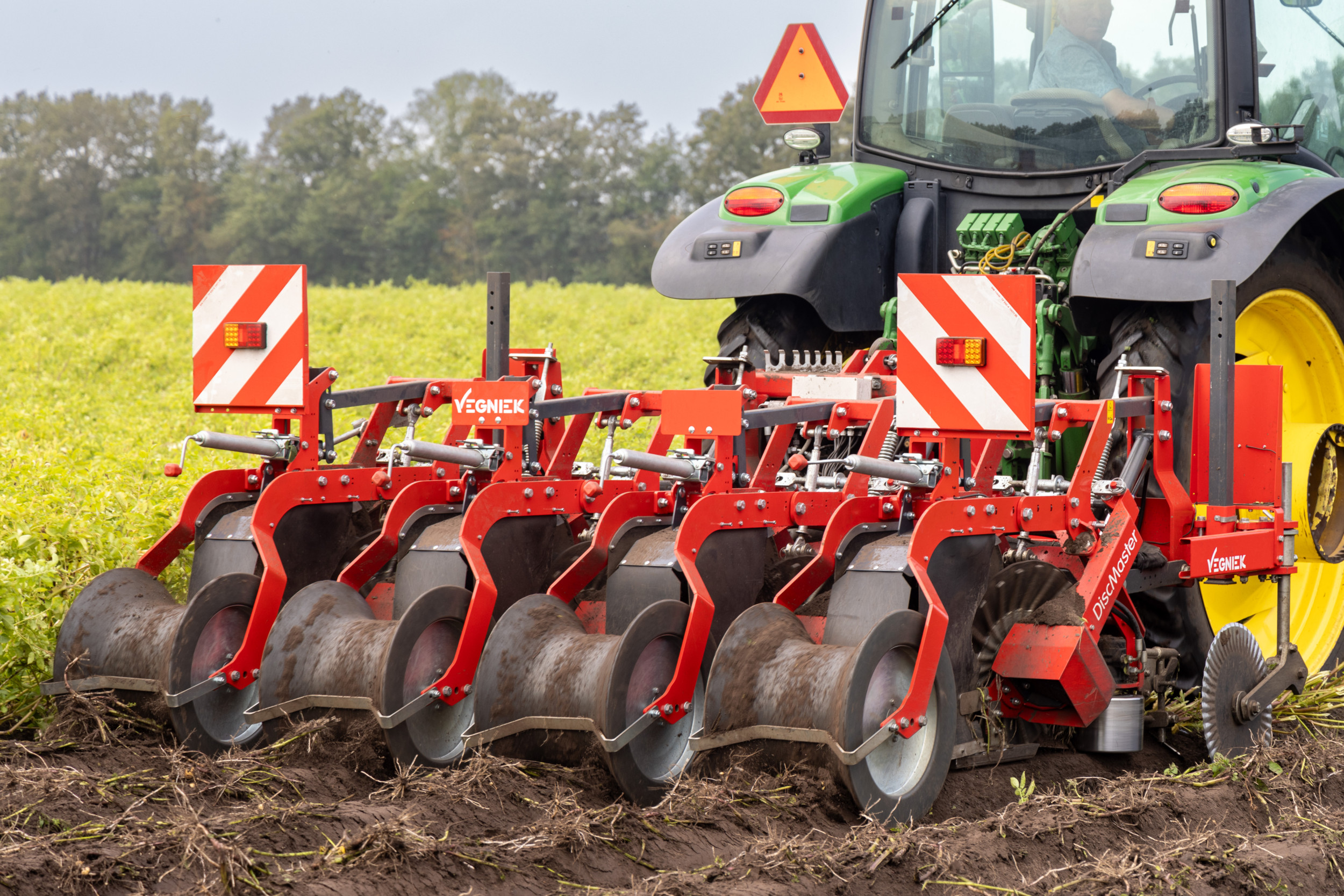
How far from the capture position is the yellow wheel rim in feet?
15.7

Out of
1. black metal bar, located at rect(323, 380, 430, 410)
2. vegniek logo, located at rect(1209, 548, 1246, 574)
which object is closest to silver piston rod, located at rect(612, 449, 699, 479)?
black metal bar, located at rect(323, 380, 430, 410)

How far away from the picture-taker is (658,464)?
3912 mm

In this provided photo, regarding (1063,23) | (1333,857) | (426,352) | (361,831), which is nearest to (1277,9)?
(1063,23)

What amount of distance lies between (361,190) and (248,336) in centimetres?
3763

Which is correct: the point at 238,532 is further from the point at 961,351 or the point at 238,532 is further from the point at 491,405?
the point at 961,351

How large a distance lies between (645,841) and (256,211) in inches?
1577

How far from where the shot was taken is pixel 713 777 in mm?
3447

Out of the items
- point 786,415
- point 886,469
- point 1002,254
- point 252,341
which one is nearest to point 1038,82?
point 1002,254

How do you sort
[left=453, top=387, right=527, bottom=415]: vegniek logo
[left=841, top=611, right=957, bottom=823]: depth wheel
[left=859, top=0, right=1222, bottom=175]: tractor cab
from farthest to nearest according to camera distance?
1. [left=859, top=0, right=1222, bottom=175]: tractor cab
2. [left=453, top=387, right=527, bottom=415]: vegniek logo
3. [left=841, top=611, right=957, bottom=823]: depth wheel

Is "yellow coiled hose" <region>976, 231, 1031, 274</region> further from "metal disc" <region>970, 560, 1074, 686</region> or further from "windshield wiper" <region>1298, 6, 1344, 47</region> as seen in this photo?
"metal disc" <region>970, 560, 1074, 686</region>

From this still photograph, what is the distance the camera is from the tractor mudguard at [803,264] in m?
5.09

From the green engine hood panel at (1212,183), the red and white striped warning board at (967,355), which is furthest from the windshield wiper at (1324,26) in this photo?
the red and white striped warning board at (967,355)

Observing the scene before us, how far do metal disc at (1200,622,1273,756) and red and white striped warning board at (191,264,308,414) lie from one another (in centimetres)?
276

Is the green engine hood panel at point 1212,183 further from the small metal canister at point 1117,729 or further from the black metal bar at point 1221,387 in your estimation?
the small metal canister at point 1117,729
